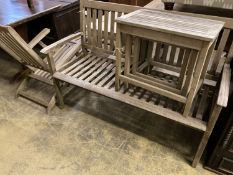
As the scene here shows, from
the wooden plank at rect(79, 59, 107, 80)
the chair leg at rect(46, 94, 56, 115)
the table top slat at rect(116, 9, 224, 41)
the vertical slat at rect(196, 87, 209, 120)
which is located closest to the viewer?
the table top slat at rect(116, 9, 224, 41)

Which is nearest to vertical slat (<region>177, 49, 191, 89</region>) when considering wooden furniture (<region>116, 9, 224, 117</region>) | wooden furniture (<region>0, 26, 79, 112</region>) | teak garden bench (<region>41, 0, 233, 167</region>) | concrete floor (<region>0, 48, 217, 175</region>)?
wooden furniture (<region>116, 9, 224, 117</region>)

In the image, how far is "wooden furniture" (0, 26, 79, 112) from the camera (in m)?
1.57

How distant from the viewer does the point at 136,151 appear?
1641 millimetres

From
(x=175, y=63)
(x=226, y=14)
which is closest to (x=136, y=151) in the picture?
(x=175, y=63)

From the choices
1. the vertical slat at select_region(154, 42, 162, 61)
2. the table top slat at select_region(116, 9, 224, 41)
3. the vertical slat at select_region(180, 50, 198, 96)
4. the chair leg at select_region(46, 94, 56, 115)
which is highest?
the table top slat at select_region(116, 9, 224, 41)

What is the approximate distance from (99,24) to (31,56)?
2.16 feet

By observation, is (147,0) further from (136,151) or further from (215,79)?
(136,151)

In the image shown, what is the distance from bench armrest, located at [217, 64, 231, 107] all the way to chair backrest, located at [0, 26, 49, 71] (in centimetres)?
141

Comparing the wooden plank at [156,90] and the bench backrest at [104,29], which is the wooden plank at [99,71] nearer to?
the bench backrest at [104,29]

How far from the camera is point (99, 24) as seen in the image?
1864 millimetres

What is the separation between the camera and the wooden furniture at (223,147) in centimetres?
128

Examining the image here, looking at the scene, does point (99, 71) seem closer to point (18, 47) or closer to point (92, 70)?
point (92, 70)

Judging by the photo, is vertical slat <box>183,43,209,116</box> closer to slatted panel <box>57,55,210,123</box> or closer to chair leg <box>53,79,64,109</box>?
slatted panel <box>57,55,210,123</box>

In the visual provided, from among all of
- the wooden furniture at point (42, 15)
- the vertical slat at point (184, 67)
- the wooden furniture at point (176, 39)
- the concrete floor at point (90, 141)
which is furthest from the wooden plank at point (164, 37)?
the wooden furniture at point (42, 15)
